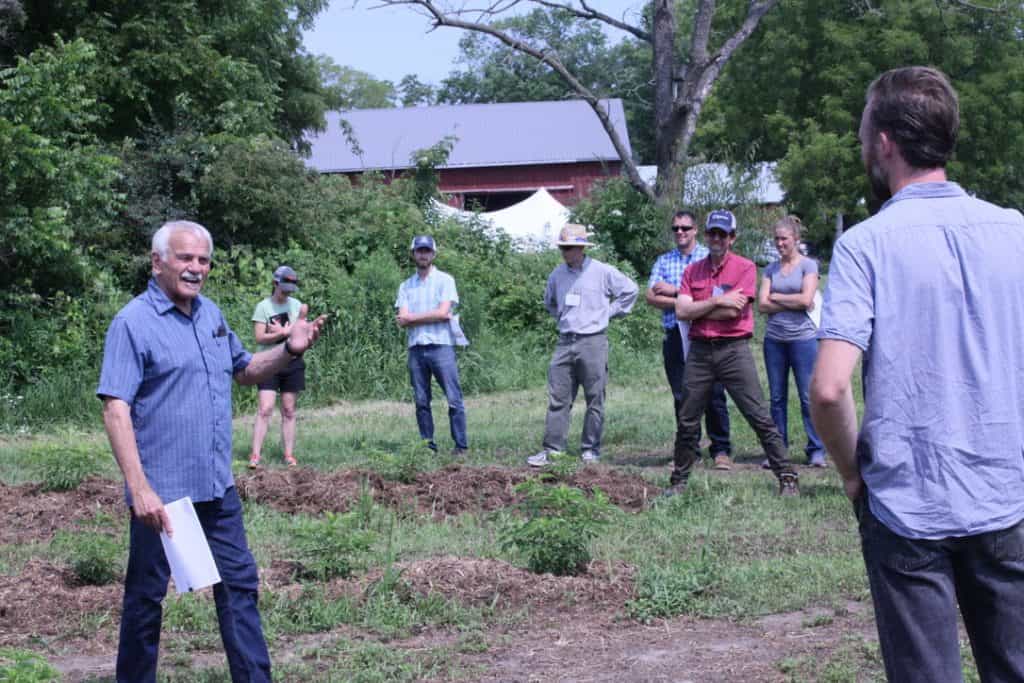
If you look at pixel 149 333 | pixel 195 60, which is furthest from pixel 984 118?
pixel 149 333

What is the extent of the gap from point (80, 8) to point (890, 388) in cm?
2009

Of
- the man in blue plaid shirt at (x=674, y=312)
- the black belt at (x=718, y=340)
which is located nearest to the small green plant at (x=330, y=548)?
the black belt at (x=718, y=340)

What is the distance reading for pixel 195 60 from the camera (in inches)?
833

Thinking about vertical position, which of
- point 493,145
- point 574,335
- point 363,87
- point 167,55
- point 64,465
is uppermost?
point 363,87

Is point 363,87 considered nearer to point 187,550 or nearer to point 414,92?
point 414,92

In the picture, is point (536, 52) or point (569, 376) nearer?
point (569, 376)

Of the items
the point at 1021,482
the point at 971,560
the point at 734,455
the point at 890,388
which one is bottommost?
the point at 734,455

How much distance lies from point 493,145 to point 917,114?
52.7 metres

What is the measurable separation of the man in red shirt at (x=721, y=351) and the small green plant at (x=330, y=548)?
10.2ft

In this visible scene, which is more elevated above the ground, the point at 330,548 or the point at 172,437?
the point at 172,437

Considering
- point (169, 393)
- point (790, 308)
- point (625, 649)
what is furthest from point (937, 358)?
point (790, 308)

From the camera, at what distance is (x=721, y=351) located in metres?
8.84

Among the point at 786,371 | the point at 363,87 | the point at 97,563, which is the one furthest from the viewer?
the point at 363,87

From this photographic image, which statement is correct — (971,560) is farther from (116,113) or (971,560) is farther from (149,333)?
(116,113)
